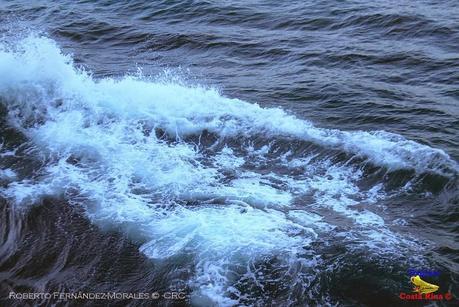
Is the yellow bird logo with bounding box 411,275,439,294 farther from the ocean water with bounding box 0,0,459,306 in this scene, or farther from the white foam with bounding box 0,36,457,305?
the white foam with bounding box 0,36,457,305

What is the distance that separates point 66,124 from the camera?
950 cm

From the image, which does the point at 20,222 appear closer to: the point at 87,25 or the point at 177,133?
the point at 177,133

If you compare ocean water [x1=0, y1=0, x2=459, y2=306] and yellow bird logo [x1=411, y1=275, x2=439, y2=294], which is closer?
yellow bird logo [x1=411, y1=275, x2=439, y2=294]

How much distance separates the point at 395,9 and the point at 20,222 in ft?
36.2

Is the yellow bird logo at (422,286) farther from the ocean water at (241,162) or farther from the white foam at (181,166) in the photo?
the white foam at (181,166)

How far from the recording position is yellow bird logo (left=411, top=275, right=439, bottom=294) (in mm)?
5234

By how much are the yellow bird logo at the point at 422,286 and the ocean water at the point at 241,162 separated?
68 mm

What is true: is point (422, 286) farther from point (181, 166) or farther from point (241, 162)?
point (181, 166)

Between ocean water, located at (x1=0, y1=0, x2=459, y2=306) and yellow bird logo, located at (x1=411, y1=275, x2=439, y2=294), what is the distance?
7cm

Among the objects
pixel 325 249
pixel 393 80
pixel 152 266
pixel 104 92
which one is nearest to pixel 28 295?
pixel 152 266

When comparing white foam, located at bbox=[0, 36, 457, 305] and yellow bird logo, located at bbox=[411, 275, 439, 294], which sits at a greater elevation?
white foam, located at bbox=[0, 36, 457, 305]

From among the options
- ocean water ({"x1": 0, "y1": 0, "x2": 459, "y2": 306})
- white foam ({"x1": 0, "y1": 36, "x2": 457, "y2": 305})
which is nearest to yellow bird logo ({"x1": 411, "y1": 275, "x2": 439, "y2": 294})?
ocean water ({"x1": 0, "y1": 0, "x2": 459, "y2": 306})

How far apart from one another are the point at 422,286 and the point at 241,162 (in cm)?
348

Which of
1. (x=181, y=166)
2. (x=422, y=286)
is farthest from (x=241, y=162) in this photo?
(x=422, y=286)
